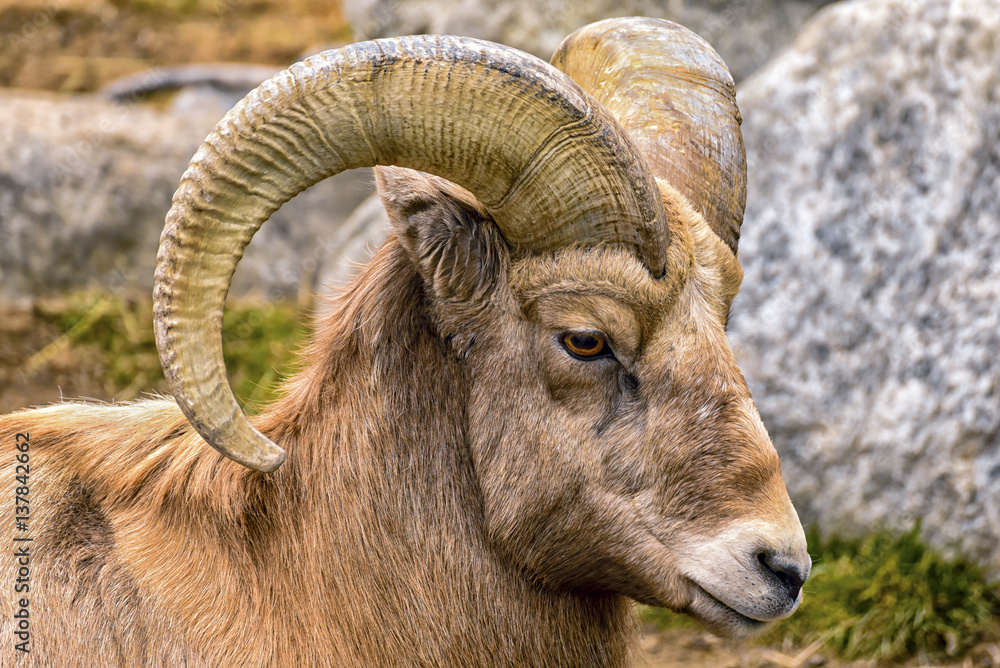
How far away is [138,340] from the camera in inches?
352

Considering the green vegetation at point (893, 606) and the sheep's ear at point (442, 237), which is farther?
the green vegetation at point (893, 606)

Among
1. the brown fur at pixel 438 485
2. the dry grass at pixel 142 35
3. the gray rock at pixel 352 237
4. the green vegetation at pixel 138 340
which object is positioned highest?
the brown fur at pixel 438 485


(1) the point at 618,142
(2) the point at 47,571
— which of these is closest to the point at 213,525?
(2) the point at 47,571

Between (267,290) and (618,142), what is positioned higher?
(618,142)

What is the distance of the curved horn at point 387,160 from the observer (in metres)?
2.82

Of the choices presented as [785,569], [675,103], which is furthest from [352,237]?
[785,569]

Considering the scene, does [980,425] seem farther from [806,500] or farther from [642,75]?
[642,75]

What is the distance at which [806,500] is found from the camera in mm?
6688

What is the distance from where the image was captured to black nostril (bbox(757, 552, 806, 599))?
3.11m

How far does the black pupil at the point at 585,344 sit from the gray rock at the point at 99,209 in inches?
245

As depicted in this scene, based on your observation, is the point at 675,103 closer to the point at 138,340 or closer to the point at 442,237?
the point at 442,237

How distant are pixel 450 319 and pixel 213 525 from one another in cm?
114

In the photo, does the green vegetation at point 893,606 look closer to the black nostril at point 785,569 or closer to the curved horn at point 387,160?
the black nostril at point 785,569

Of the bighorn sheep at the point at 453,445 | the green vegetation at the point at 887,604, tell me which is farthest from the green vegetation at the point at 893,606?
the bighorn sheep at the point at 453,445
